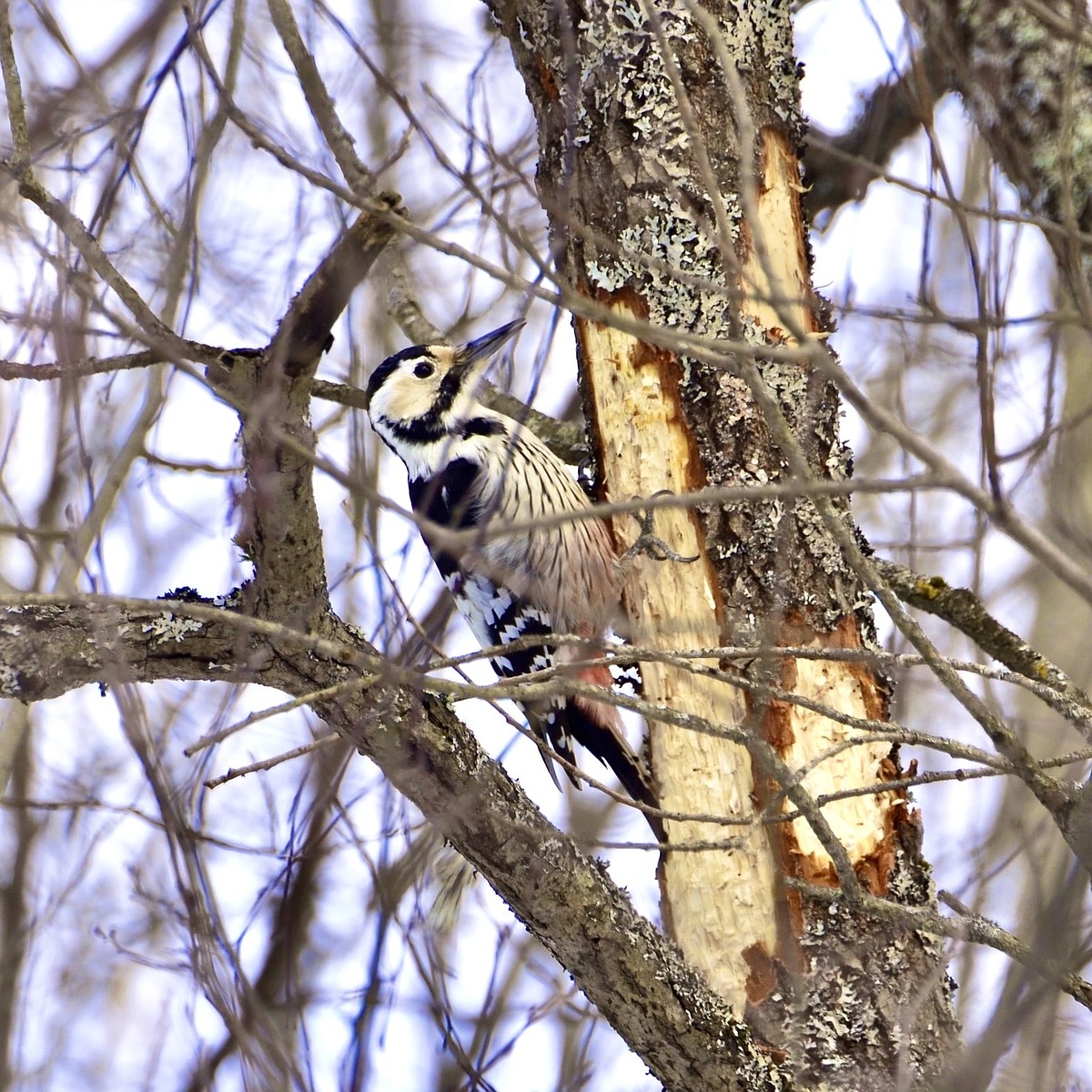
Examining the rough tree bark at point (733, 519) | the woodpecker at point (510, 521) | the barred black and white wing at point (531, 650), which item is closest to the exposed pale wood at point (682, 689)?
the rough tree bark at point (733, 519)

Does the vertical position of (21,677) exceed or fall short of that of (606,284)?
it falls short

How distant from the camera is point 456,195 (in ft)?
11.6

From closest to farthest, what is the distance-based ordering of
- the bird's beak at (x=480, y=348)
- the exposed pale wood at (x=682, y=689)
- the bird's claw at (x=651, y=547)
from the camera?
1. the exposed pale wood at (x=682, y=689)
2. the bird's claw at (x=651, y=547)
3. the bird's beak at (x=480, y=348)

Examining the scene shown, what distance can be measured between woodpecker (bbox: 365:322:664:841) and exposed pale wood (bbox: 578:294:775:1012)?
380 millimetres

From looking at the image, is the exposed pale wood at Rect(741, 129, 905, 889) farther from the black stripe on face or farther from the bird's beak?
the black stripe on face

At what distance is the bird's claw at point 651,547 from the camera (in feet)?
8.86

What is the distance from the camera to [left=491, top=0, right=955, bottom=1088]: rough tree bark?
2.33 m

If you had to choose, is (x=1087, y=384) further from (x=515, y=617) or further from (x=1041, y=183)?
(x=1041, y=183)

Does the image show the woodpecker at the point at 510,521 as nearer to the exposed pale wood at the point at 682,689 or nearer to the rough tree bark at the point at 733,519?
the exposed pale wood at the point at 682,689

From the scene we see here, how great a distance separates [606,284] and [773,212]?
40 centimetres

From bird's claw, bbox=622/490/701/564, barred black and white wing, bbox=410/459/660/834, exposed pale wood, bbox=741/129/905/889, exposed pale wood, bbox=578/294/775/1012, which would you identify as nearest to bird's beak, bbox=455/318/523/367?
barred black and white wing, bbox=410/459/660/834

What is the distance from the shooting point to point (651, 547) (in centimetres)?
279

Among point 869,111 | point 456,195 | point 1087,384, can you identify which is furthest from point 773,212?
point 1087,384

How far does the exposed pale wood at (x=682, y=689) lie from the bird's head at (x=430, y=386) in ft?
3.06
